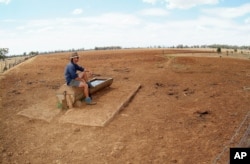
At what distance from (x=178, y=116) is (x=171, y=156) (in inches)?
106

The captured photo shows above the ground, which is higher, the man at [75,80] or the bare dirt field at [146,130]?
the man at [75,80]

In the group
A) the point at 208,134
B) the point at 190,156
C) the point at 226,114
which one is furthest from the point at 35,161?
the point at 226,114

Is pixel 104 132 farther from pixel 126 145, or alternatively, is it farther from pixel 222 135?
pixel 222 135

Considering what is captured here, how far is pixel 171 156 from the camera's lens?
7.34 meters

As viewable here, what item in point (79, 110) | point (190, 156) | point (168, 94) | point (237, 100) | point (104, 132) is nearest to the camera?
point (190, 156)

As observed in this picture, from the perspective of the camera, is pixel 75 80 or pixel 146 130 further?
pixel 75 80

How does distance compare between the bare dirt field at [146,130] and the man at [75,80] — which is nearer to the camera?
the bare dirt field at [146,130]

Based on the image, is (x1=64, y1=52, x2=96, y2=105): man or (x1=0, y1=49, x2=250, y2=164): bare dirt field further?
(x1=64, y1=52, x2=96, y2=105): man

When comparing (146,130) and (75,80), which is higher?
(75,80)

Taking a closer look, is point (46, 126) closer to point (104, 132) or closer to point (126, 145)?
point (104, 132)

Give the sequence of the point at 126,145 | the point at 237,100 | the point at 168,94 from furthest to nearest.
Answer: the point at 168,94 < the point at 237,100 < the point at 126,145

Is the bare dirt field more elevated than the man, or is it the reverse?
the man

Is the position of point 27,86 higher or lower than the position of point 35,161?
higher

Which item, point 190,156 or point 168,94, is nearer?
point 190,156
